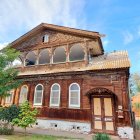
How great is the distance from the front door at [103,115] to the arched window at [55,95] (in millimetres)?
3682

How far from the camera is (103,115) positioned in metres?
13.0

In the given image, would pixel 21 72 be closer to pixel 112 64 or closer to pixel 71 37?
pixel 71 37

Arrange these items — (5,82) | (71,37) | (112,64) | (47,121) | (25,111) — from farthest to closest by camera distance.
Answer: (71,37)
(47,121)
(112,64)
(5,82)
(25,111)

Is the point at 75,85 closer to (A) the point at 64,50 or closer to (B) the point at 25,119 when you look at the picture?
(A) the point at 64,50

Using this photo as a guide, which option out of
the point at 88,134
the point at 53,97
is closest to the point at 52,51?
the point at 53,97

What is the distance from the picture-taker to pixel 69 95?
579 inches

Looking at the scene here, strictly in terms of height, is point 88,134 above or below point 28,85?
below

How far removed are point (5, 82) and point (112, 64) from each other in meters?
9.20

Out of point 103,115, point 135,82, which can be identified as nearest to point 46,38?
point 103,115

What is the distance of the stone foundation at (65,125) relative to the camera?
13.2 metres

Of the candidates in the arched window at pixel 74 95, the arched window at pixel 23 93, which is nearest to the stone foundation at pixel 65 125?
the arched window at pixel 74 95

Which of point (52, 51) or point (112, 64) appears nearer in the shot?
point (112, 64)

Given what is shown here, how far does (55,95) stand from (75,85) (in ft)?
7.62

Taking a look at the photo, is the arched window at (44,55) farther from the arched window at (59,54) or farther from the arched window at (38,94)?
the arched window at (38,94)
